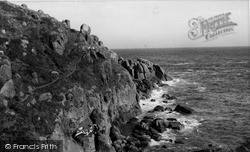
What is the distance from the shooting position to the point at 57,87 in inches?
2047

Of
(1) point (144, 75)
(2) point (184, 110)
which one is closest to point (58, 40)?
(2) point (184, 110)

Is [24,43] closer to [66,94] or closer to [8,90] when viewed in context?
[8,90]

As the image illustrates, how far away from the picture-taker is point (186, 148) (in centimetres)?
4675

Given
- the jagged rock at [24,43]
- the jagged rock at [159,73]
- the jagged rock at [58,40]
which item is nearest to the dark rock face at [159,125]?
the jagged rock at [58,40]

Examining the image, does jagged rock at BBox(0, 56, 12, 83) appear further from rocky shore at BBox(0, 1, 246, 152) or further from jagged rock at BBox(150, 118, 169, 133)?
jagged rock at BBox(150, 118, 169, 133)

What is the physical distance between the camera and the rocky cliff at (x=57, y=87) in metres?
43.9

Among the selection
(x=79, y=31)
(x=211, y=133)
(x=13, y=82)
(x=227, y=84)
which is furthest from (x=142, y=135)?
(x=227, y=84)

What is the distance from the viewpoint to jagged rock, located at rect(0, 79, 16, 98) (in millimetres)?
47250

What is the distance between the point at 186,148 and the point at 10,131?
30151 mm

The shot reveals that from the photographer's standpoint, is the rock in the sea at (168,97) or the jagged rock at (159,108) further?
the rock in the sea at (168,97)

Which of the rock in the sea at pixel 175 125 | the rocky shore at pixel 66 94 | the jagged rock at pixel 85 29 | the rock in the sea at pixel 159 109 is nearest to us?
the rocky shore at pixel 66 94

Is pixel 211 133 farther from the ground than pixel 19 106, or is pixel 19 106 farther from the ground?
pixel 19 106

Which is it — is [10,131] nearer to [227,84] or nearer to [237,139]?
[237,139]

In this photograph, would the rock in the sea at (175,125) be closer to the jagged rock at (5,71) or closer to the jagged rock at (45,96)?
the jagged rock at (45,96)
